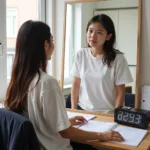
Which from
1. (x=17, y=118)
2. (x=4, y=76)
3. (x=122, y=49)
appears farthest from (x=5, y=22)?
(x=17, y=118)

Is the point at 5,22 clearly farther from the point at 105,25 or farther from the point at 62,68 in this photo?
the point at 105,25

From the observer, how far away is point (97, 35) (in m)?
1.92

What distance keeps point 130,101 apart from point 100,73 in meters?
0.31

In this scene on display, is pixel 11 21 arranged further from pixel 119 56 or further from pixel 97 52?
pixel 119 56

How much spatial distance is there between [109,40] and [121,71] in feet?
0.84

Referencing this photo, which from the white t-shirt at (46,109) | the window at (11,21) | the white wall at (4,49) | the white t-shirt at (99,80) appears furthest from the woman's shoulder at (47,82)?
the window at (11,21)

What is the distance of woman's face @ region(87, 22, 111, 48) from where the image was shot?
1.90m

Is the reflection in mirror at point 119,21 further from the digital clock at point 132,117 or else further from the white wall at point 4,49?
the white wall at point 4,49

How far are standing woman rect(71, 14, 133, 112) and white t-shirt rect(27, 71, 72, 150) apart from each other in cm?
76

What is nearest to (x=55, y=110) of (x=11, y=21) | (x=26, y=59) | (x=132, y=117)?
(x=26, y=59)

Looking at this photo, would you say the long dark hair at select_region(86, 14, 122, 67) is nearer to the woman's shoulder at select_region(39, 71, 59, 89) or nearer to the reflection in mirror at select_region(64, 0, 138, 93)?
the reflection in mirror at select_region(64, 0, 138, 93)

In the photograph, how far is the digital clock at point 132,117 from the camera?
5.10 feet

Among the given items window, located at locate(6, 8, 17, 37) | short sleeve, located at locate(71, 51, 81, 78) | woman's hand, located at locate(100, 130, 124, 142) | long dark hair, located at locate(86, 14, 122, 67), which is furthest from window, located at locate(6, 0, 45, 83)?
woman's hand, located at locate(100, 130, 124, 142)

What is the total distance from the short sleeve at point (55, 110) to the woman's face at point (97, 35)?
841 mm
